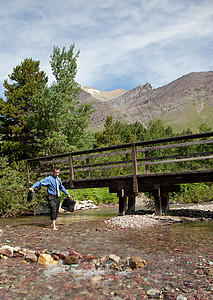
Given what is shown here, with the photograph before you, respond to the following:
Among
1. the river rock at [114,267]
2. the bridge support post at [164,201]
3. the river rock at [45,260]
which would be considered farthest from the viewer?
the bridge support post at [164,201]

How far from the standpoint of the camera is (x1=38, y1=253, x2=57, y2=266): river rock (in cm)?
521

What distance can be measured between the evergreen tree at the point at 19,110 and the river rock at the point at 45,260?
64.4ft

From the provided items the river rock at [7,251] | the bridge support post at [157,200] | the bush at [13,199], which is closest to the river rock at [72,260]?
the river rock at [7,251]

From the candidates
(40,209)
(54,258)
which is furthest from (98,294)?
(40,209)

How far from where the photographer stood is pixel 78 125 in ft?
88.2

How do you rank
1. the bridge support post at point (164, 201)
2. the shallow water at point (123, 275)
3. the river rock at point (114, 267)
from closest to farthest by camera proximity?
the shallow water at point (123, 275) → the river rock at point (114, 267) → the bridge support post at point (164, 201)

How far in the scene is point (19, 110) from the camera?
25.5 metres

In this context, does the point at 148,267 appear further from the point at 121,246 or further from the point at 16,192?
A: the point at 16,192

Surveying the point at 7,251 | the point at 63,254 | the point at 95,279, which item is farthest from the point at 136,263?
the point at 7,251

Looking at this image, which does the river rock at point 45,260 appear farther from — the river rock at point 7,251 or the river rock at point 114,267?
the river rock at point 114,267

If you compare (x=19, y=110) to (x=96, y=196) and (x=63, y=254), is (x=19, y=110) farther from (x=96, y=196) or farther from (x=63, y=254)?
(x=63, y=254)

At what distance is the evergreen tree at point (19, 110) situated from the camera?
24.3 meters

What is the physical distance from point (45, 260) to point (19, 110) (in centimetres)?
2217

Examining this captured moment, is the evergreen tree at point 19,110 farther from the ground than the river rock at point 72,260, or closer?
farther from the ground
